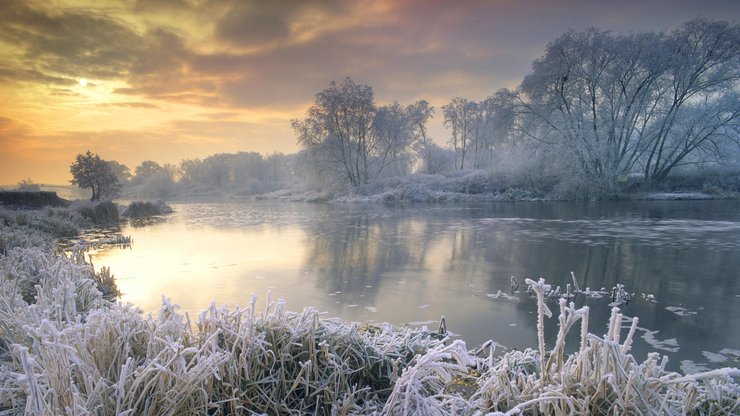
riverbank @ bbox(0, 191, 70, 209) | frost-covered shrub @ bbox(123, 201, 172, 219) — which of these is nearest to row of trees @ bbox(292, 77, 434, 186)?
frost-covered shrub @ bbox(123, 201, 172, 219)

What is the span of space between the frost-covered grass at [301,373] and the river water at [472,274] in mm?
704

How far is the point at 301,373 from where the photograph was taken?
243cm

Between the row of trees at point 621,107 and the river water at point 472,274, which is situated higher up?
the row of trees at point 621,107

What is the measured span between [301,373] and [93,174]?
3915cm

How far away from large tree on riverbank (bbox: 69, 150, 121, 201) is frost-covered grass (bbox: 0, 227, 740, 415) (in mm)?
36629

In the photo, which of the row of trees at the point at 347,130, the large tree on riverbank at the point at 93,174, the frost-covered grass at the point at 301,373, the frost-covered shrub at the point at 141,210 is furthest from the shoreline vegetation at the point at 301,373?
the row of trees at the point at 347,130

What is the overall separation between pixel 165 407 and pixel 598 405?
218cm

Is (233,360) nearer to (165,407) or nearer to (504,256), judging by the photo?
(165,407)

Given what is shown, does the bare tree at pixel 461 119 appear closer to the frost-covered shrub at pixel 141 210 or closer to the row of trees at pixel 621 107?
the row of trees at pixel 621 107

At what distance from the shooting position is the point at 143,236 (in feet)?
48.7

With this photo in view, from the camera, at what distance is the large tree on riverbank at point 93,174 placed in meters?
33.3

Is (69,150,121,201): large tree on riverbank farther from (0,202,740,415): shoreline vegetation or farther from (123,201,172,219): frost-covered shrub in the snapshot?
(0,202,740,415): shoreline vegetation

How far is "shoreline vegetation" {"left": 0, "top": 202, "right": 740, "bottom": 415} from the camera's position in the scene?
6.24 feet

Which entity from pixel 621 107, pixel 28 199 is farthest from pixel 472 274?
pixel 621 107
